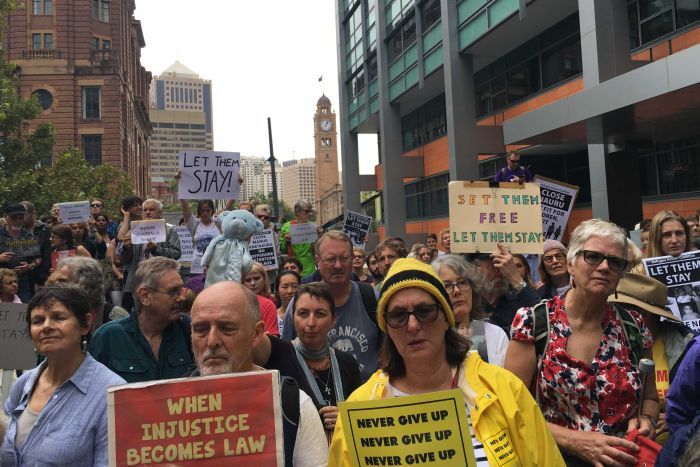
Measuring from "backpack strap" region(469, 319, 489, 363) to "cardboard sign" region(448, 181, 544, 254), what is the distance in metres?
1.78

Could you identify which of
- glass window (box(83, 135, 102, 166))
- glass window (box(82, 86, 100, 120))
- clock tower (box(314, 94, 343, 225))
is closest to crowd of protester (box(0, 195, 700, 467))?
glass window (box(83, 135, 102, 166))

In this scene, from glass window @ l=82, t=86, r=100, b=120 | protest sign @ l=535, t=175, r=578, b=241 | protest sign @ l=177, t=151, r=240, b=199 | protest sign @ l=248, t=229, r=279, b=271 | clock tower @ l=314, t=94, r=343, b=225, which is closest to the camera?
protest sign @ l=535, t=175, r=578, b=241

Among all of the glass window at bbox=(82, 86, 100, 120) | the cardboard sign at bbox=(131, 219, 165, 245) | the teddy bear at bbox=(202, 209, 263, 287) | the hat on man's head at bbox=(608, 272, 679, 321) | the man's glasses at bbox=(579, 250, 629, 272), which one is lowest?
the hat on man's head at bbox=(608, 272, 679, 321)

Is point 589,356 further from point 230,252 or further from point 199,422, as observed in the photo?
point 230,252

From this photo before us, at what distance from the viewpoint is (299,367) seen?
12.3 feet

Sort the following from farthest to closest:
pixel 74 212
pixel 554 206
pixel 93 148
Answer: pixel 93 148 < pixel 74 212 < pixel 554 206

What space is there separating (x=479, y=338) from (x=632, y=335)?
1.20 m

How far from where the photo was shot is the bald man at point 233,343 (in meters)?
2.67

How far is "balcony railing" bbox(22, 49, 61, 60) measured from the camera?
5853 cm

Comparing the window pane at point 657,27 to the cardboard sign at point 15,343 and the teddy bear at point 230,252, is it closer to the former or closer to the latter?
the teddy bear at point 230,252

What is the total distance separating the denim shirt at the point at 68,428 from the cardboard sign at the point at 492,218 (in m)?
3.69

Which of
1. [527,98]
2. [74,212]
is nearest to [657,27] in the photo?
[527,98]

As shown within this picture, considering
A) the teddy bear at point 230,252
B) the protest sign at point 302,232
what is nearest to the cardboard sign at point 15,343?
the teddy bear at point 230,252

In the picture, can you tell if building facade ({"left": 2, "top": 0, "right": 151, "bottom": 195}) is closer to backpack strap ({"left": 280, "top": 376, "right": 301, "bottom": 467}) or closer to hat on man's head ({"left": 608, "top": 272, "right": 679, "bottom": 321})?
hat on man's head ({"left": 608, "top": 272, "right": 679, "bottom": 321})
